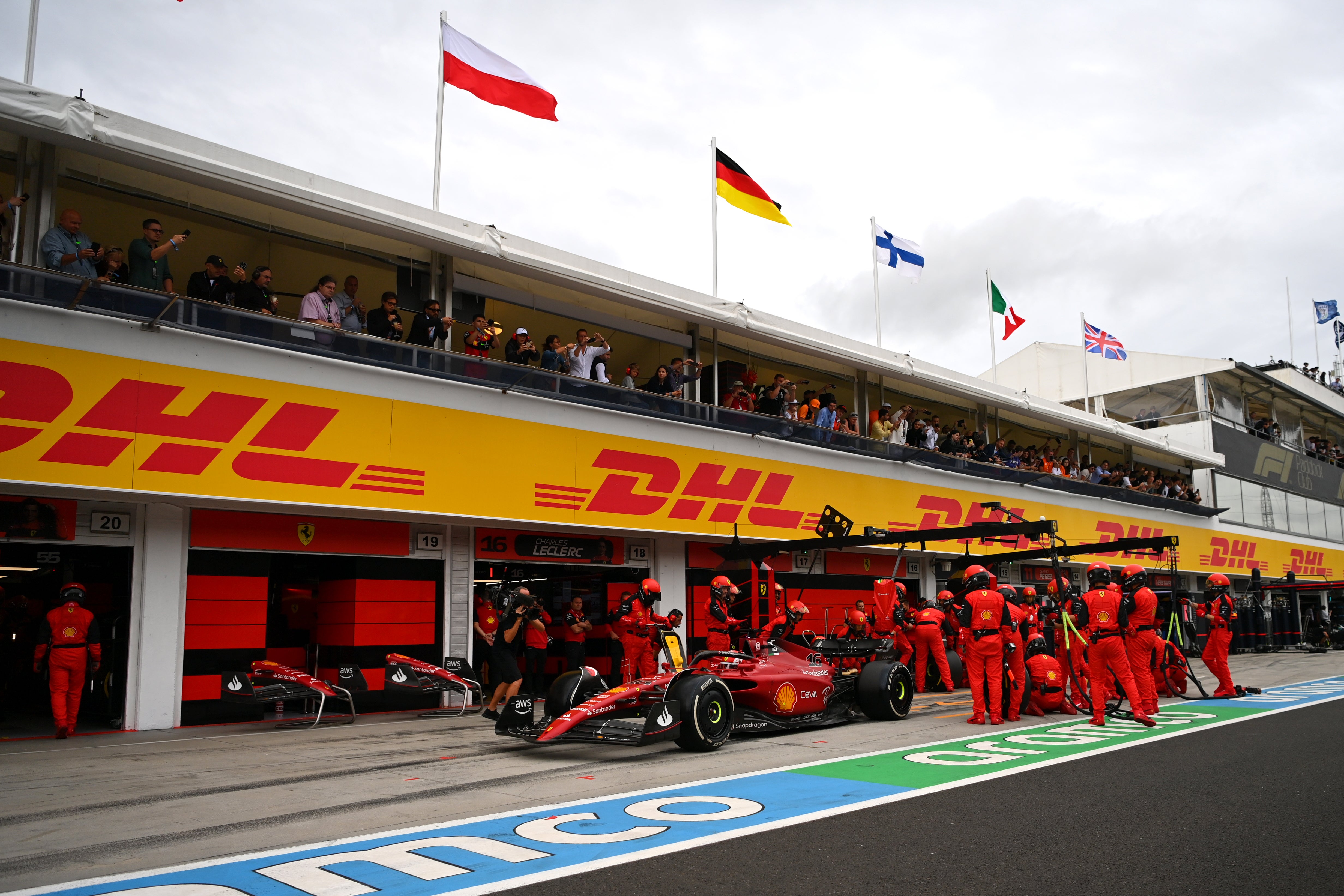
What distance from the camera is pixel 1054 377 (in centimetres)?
3806

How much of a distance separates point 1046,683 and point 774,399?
8085 mm

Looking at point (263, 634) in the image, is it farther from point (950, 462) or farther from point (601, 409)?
point (950, 462)

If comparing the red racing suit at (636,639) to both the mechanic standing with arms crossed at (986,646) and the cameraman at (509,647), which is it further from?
the mechanic standing with arms crossed at (986,646)

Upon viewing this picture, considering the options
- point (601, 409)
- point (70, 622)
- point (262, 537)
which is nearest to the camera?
point (70, 622)

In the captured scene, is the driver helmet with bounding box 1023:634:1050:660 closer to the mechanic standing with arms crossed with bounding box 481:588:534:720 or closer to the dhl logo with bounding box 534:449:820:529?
the dhl logo with bounding box 534:449:820:529

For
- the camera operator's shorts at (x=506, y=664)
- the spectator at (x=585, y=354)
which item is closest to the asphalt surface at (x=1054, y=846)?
the camera operator's shorts at (x=506, y=664)

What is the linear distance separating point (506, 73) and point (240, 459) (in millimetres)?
7400

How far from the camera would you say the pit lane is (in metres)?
5.30

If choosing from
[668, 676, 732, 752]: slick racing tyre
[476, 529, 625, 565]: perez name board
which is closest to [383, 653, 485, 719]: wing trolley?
[476, 529, 625, 565]: perez name board

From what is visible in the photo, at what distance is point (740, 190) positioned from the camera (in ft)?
59.3

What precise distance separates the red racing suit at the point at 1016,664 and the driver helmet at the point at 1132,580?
1234mm

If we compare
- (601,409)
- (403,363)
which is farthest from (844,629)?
(403,363)

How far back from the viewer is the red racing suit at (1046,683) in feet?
39.4

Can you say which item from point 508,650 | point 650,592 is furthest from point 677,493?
point 508,650
